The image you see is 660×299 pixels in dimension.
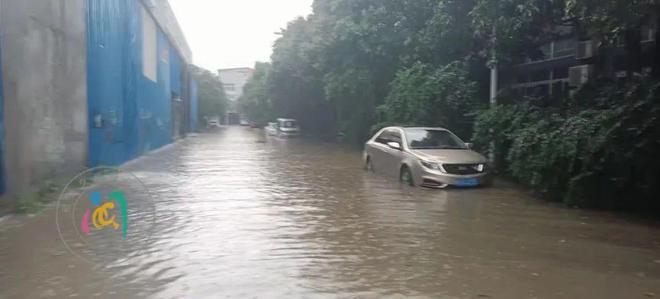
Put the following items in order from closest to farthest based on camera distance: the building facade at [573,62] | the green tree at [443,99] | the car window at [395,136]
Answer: the building facade at [573,62], the car window at [395,136], the green tree at [443,99]

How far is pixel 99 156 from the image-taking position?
14.3m

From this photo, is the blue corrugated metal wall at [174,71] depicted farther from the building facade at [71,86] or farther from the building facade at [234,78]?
the building facade at [234,78]

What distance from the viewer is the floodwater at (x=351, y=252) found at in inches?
199

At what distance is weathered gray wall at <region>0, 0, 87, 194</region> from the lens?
8688 millimetres

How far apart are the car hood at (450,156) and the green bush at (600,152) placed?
2.41 ft

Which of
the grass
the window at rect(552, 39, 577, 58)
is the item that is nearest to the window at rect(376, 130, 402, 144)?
the grass

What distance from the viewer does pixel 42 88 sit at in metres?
9.83

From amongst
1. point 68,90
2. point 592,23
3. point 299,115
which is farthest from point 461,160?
point 299,115

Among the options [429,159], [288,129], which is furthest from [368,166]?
[288,129]

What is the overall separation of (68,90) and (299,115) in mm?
39578

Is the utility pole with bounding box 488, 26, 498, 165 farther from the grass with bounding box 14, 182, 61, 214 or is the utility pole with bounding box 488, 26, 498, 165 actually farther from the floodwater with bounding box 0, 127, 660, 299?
the grass with bounding box 14, 182, 61, 214

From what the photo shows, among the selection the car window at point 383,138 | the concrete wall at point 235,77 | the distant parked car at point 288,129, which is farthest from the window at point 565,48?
the concrete wall at point 235,77

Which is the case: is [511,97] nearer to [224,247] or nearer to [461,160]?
[461,160]

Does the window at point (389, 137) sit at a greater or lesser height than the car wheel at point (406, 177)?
greater
